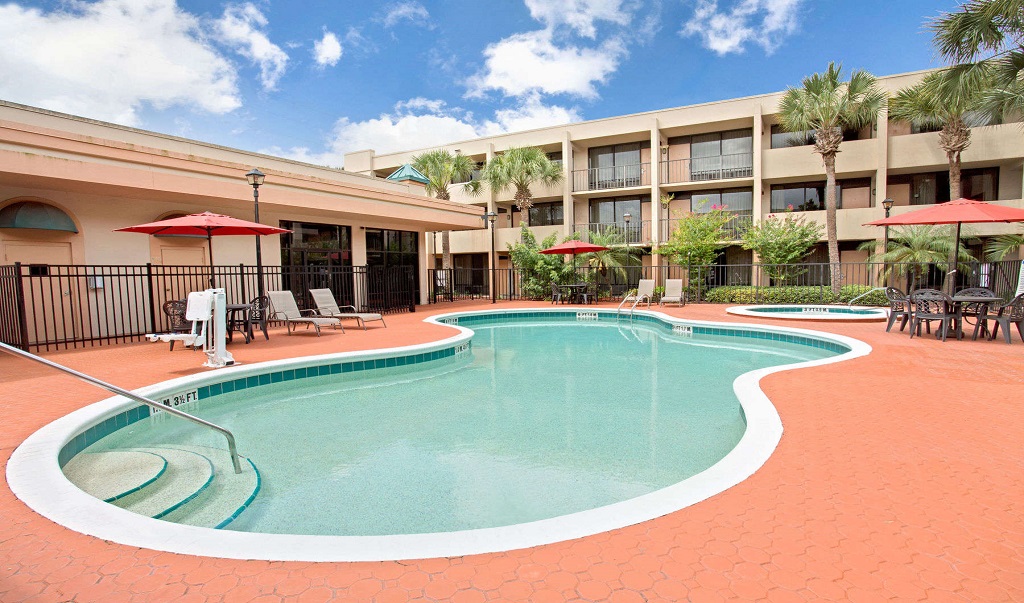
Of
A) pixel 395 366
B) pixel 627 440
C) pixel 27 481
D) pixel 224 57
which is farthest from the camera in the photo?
pixel 224 57

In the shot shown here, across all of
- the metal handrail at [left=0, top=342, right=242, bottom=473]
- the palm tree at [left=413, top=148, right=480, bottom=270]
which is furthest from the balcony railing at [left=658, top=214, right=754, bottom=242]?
the metal handrail at [left=0, top=342, right=242, bottom=473]

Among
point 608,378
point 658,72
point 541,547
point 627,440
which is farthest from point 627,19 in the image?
point 541,547

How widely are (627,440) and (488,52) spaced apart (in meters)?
28.9

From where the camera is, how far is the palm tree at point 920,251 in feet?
51.0

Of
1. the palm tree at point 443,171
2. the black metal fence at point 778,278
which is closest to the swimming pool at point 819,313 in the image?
the black metal fence at point 778,278

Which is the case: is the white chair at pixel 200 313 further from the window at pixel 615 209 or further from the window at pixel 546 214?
the window at pixel 546 214

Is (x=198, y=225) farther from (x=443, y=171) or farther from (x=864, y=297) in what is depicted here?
(x=864, y=297)

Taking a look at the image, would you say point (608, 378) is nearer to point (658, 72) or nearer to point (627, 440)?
point (627, 440)

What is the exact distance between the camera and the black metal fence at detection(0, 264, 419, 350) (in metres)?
8.72

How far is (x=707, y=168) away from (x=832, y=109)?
5.50 m

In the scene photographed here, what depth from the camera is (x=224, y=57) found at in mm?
16562

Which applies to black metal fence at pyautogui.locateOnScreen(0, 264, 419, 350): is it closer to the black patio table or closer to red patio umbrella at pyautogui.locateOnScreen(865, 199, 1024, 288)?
red patio umbrella at pyautogui.locateOnScreen(865, 199, 1024, 288)

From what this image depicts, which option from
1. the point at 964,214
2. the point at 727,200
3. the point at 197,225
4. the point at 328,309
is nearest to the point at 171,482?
the point at 197,225

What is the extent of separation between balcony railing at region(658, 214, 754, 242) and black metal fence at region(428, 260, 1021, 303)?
1.40 meters
